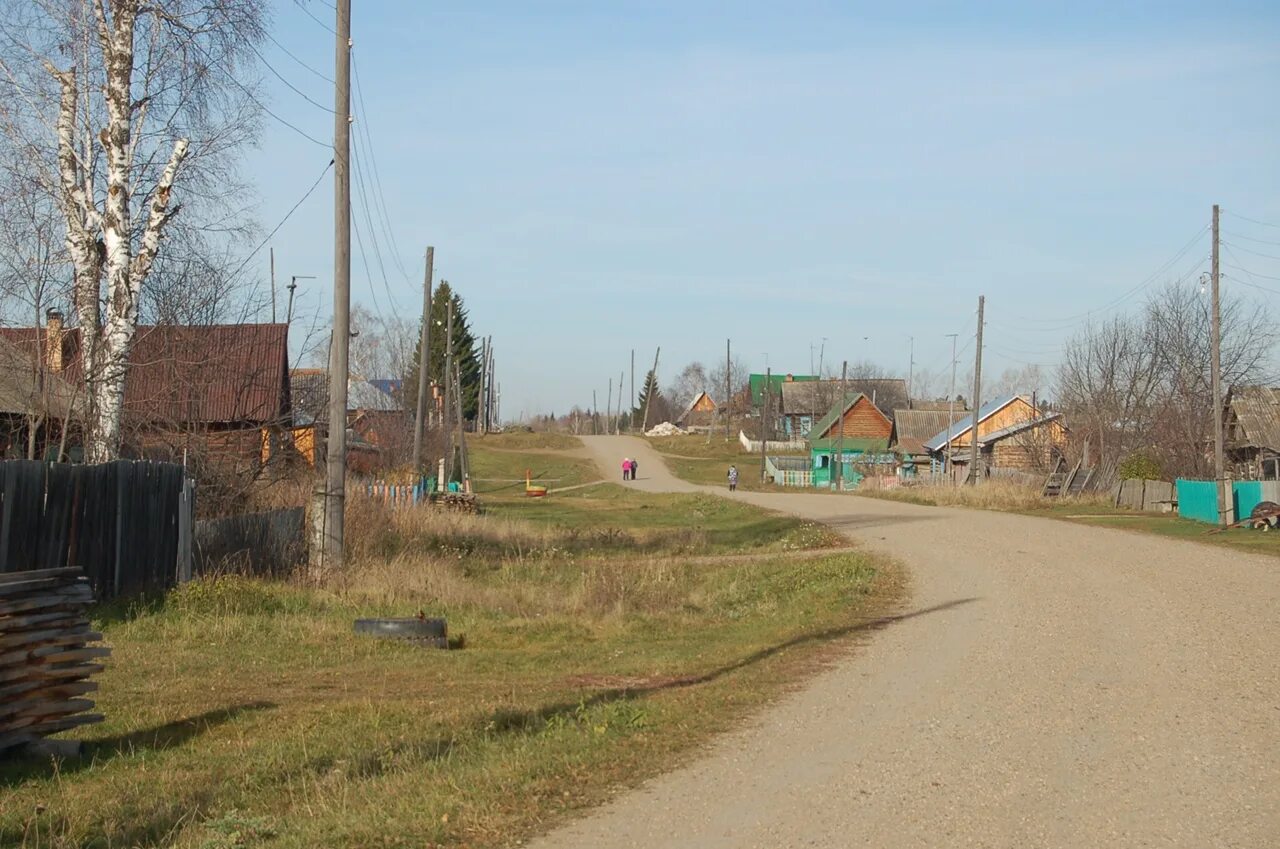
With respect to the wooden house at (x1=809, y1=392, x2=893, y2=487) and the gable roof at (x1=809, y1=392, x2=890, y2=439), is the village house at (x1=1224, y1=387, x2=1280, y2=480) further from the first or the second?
the gable roof at (x1=809, y1=392, x2=890, y2=439)

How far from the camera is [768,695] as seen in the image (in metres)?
10.3

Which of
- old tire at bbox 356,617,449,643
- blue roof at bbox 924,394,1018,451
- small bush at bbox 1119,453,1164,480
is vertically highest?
blue roof at bbox 924,394,1018,451

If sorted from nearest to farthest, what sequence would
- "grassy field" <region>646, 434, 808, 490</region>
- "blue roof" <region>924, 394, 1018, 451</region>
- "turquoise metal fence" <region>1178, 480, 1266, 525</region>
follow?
"turquoise metal fence" <region>1178, 480, 1266, 525</region>, "blue roof" <region>924, 394, 1018, 451</region>, "grassy field" <region>646, 434, 808, 490</region>

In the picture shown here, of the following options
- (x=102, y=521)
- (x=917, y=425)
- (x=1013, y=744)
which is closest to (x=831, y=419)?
(x=917, y=425)

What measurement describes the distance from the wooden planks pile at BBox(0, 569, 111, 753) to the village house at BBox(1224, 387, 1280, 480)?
141ft

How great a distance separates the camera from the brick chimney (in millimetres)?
18219

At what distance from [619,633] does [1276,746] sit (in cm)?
864

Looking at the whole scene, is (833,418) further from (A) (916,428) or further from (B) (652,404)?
(B) (652,404)

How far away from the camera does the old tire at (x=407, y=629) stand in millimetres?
13852

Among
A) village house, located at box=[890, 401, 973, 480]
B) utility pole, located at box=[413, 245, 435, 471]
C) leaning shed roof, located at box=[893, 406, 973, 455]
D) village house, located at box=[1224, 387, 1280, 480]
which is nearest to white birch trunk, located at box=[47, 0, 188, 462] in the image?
utility pole, located at box=[413, 245, 435, 471]

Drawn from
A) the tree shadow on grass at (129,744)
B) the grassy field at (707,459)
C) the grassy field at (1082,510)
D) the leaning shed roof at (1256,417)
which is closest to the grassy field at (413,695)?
the tree shadow on grass at (129,744)

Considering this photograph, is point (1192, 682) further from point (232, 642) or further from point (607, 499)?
point (607, 499)

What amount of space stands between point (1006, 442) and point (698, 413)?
285ft

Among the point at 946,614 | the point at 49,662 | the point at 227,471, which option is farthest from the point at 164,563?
the point at 946,614
